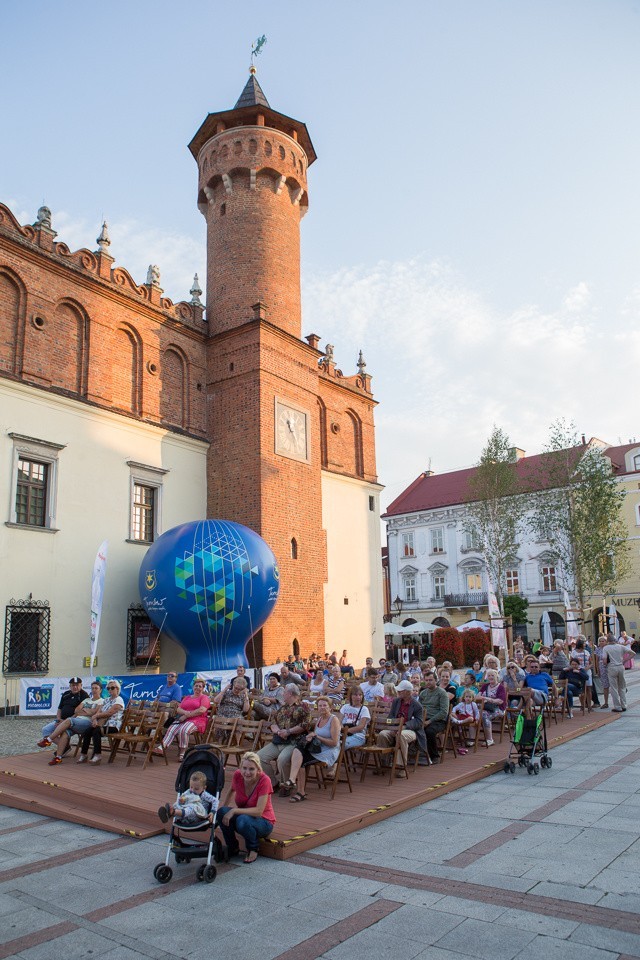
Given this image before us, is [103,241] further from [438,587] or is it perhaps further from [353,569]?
[438,587]

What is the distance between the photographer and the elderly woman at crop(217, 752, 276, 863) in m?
6.10

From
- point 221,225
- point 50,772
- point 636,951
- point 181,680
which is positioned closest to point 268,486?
point 181,680

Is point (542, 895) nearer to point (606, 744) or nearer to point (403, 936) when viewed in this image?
point (403, 936)

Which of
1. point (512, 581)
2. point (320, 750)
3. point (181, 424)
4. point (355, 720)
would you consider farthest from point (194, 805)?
point (512, 581)

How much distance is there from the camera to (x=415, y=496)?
55.0 metres

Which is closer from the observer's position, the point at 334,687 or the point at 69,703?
the point at 69,703

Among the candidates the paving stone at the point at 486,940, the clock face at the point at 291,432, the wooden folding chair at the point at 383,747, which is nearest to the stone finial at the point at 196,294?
the clock face at the point at 291,432

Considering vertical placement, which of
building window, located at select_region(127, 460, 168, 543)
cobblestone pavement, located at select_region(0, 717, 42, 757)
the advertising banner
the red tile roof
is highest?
the red tile roof

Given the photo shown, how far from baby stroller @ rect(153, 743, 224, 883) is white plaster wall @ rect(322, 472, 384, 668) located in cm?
1828

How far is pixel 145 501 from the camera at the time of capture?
20.6 meters

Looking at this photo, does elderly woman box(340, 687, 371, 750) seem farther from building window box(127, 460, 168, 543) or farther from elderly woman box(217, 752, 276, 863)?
building window box(127, 460, 168, 543)

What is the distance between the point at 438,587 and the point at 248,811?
4544 centimetres

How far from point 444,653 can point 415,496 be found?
2576 centimetres

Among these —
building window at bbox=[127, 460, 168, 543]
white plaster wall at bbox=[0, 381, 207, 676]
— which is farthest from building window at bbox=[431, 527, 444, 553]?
building window at bbox=[127, 460, 168, 543]
